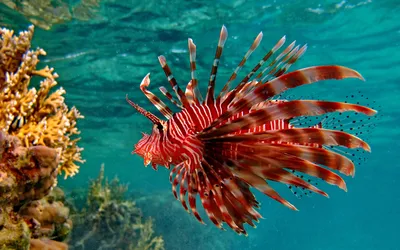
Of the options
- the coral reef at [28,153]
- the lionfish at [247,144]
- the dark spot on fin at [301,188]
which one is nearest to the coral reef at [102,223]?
the coral reef at [28,153]

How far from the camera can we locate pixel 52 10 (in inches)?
363

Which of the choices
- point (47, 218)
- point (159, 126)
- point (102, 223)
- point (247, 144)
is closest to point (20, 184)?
point (47, 218)

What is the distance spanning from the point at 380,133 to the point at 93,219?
24.0 m

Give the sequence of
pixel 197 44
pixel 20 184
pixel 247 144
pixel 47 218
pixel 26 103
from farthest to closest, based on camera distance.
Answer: pixel 197 44 → pixel 47 218 → pixel 26 103 → pixel 20 184 → pixel 247 144

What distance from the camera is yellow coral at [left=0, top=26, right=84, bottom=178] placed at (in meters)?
2.48

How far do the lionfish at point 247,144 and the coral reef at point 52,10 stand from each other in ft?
26.2

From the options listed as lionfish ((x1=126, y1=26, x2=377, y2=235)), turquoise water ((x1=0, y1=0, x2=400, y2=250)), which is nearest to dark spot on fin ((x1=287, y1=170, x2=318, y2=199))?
lionfish ((x1=126, y1=26, x2=377, y2=235))

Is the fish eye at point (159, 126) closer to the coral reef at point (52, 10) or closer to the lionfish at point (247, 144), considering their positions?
the lionfish at point (247, 144)

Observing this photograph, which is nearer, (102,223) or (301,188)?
(301,188)

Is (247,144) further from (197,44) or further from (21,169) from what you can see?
(197,44)

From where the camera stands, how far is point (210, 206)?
2418 millimetres

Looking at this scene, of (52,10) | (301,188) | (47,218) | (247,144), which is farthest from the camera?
(52,10)

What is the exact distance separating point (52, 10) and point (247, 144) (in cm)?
922

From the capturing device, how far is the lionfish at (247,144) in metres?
1.78
